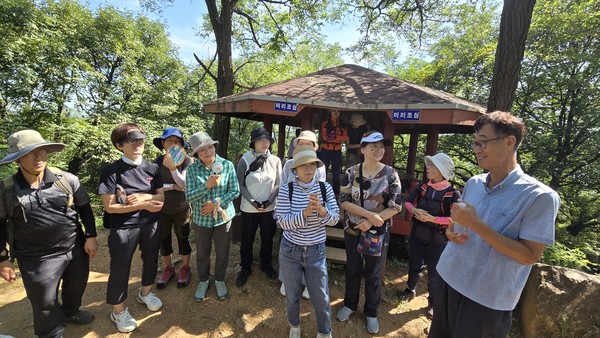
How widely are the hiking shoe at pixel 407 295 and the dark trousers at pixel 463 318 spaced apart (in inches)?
80.2

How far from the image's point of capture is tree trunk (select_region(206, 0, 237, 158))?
7.94 metres

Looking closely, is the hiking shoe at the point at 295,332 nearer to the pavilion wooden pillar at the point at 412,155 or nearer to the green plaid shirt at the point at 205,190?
the green plaid shirt at the point at 205,190

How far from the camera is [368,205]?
293cm

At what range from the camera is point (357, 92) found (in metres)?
5.30

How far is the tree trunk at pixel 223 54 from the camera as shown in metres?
7.94

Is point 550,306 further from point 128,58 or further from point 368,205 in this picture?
point 128,58

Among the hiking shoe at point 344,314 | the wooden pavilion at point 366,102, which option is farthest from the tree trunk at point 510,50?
the hiking shoe at point 344,314

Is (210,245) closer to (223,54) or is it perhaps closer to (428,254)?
(428,254)

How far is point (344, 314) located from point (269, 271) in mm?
1304

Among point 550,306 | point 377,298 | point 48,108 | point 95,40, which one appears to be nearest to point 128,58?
point 95,40

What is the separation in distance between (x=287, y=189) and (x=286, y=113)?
8.20 ft

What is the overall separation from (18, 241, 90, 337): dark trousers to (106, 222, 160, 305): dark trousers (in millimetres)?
334

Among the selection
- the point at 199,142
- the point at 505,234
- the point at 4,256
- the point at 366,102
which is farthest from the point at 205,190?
the point at 366,102

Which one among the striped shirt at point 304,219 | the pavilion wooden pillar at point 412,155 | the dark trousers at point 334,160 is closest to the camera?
the striped shirt at point 304,219
